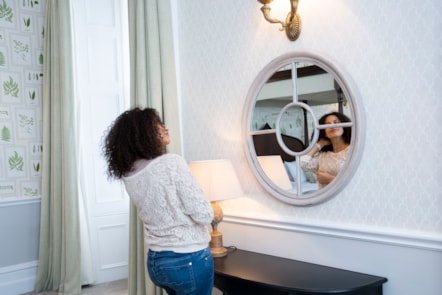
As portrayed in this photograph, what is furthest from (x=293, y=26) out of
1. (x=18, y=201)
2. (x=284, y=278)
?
(x=18, y=201)

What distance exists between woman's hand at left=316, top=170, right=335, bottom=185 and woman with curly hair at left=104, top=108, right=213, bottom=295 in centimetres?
63

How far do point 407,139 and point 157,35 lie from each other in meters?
1.74

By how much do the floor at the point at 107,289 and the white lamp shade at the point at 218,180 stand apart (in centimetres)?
171

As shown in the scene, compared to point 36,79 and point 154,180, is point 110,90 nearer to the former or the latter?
point 36,79

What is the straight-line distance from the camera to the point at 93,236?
13.3 feet

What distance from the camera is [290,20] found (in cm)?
240

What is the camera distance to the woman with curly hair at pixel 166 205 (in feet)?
6.61

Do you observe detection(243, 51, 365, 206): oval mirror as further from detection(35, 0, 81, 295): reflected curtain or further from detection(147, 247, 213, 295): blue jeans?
detection(35, 0, 81, 295): reflected curtain

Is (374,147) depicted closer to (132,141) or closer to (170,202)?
(170,202)

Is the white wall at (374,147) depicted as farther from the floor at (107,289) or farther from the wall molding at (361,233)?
the floor at (107,289)

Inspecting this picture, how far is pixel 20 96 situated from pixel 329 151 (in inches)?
119

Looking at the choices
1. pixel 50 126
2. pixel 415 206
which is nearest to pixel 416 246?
pixel 415 206

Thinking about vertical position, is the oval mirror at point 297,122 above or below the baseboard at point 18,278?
above

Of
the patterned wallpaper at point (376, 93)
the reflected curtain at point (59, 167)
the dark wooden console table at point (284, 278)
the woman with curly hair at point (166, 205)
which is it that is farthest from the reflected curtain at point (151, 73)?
the reflected curtain at point (59, 167)
